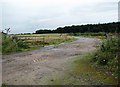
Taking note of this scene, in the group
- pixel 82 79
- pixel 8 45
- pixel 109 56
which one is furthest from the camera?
pixel 8 45

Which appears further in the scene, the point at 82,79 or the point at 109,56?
the point at 109,56

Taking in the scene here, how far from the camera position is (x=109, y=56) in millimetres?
5023

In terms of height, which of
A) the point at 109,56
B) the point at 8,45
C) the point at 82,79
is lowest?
the point at 82,79

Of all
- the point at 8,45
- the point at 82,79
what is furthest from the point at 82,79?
the point at 8,45

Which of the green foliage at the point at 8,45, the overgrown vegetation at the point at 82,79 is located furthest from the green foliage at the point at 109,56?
the green foliage at the point at 8,45

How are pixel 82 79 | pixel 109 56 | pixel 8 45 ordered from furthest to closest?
1. pixel 8 45
2. pixel 109 56
3. pixel 82 79

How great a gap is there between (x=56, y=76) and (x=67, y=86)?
825mm

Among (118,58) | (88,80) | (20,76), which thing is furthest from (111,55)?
(20,76)

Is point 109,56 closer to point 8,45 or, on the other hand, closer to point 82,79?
point 82,79

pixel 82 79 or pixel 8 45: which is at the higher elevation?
pixel 8 45

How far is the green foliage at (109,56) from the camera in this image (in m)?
4.44

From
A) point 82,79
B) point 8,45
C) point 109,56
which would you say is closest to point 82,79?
point 82,79

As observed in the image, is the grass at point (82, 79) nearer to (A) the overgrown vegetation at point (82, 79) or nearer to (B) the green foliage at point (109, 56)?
(A) the overgrown vegetation at point (82, 79)

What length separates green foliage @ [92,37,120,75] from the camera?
14.6ft
